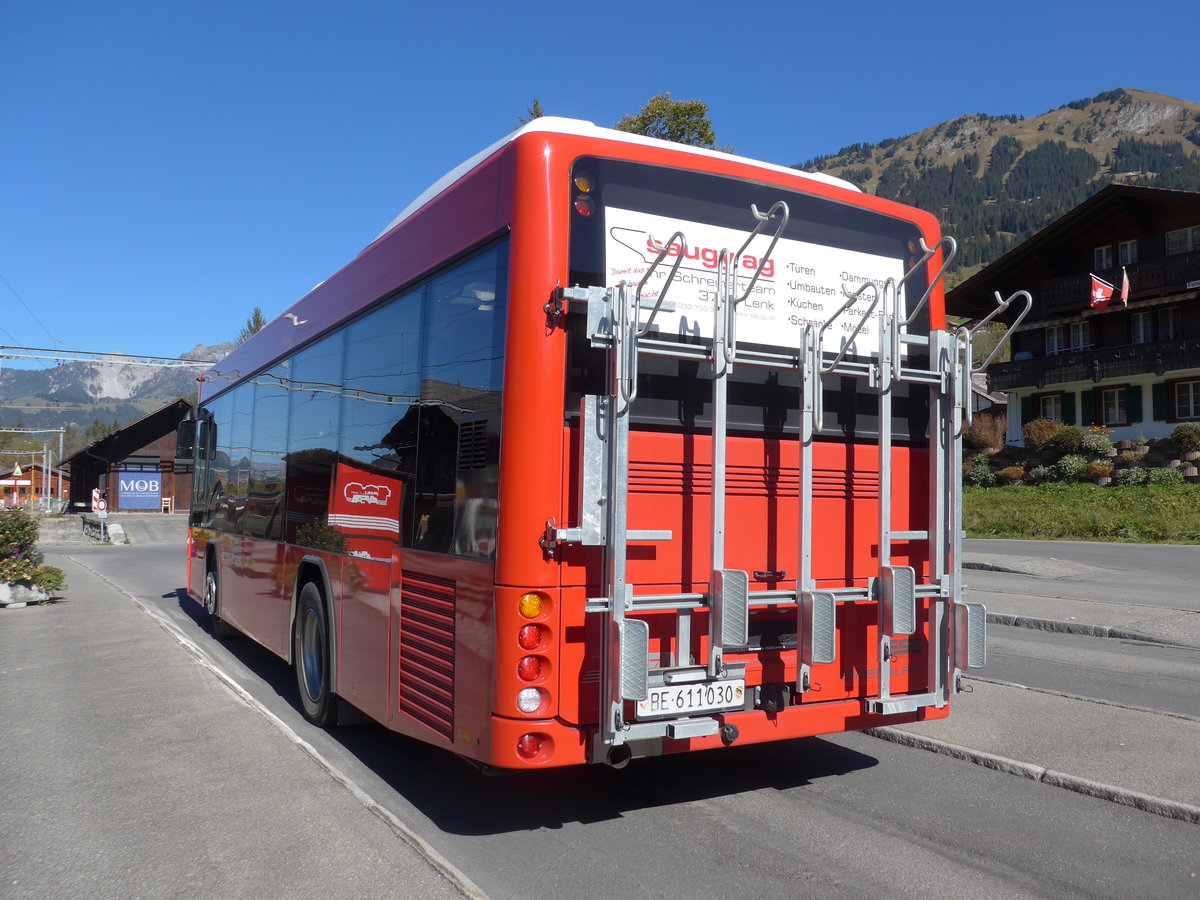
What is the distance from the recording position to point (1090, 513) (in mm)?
26766

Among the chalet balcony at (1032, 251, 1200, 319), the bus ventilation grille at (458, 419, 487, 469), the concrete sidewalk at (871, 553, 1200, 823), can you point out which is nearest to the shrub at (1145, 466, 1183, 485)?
the chalet balcony at (1032, 251, 1200, 319)

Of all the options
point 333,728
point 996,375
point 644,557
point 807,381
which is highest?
point 996,375

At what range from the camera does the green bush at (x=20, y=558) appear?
1492cm

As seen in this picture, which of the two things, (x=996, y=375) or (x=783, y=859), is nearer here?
(x=783, y=859)

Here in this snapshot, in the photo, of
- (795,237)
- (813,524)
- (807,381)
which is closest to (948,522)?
(813,524)

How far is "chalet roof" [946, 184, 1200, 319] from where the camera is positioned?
3862 cm

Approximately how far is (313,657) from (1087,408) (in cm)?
4153

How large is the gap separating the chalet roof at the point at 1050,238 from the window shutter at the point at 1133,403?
574 centimetres

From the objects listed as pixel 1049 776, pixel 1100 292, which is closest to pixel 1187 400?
pixel 1100 292

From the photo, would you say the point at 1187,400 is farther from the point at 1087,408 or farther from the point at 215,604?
the point at 215,604

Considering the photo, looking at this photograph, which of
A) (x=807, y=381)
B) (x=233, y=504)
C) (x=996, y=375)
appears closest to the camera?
(x=807, y=381)

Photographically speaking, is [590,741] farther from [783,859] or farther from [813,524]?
[813,524]

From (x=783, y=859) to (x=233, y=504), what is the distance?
7.29 metres

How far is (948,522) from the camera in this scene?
5113 millimetres
